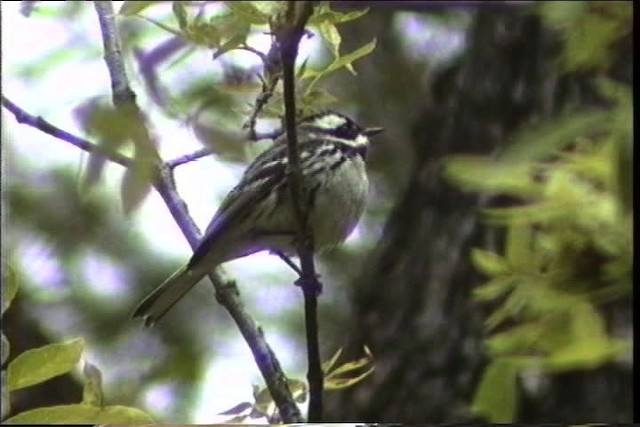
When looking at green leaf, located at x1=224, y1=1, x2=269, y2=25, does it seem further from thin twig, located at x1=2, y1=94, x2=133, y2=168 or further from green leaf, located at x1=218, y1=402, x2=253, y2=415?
green leaf, located at x1=218, y1=402, x2=253, y2=415

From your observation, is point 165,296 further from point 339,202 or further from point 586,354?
point 586,354

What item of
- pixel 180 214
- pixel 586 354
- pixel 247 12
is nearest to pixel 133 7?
pixel 247 12

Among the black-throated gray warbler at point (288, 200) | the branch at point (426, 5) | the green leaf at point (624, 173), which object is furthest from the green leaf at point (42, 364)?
the green leaf at point (624, 173)

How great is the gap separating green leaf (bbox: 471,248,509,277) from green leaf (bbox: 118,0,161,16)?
512mm

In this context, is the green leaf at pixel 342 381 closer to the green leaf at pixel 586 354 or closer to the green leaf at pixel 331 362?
the green leaf at pixel 331 362

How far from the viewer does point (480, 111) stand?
161 centimetres

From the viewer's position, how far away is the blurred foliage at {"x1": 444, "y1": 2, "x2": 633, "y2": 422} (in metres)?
1.57

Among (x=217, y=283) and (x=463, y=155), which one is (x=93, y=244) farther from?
(x=463, y=155)

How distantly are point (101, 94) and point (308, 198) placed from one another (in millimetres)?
300

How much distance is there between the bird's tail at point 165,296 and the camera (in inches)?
64.1

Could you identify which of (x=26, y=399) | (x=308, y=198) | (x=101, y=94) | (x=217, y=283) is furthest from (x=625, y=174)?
(x=26, y=399)

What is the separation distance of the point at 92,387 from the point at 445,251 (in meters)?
0.48

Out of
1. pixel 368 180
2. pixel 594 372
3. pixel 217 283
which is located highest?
pixel 368 180

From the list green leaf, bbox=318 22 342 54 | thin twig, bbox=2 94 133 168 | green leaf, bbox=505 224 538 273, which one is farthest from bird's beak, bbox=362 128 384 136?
thin twig, bbox=2 94 133 168
